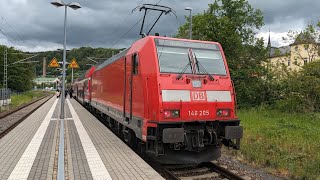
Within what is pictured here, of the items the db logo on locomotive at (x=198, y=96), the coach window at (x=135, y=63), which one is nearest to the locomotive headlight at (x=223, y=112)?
the db logo on locomotive at (x=198, y=96)

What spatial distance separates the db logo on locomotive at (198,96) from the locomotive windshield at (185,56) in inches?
24.1

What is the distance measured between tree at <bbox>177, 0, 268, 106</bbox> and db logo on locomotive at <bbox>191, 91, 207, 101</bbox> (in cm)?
1897

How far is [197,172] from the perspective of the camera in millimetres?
8695

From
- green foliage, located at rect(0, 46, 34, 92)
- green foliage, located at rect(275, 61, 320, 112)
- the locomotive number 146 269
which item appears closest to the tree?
green foliage, located at rect(275, 61, 320, 112)

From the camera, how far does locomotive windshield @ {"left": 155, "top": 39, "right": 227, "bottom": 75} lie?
9016 millimetres

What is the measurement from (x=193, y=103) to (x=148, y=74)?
1.29 m

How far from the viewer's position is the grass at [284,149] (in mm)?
8984

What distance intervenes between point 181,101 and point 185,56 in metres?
1.45

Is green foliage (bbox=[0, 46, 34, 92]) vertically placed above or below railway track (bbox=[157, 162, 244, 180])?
above

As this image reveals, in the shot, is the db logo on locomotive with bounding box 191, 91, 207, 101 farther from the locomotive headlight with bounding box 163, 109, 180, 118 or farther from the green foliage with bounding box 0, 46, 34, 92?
the green foliage with bounding box 0, 46, 34, 92

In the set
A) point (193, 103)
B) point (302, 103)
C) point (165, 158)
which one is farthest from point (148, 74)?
point (302, 103)

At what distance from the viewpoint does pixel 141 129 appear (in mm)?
8977

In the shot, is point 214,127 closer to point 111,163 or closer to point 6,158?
point 111,163

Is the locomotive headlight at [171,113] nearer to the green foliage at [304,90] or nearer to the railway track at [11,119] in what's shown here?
the railway track at [11,119]
